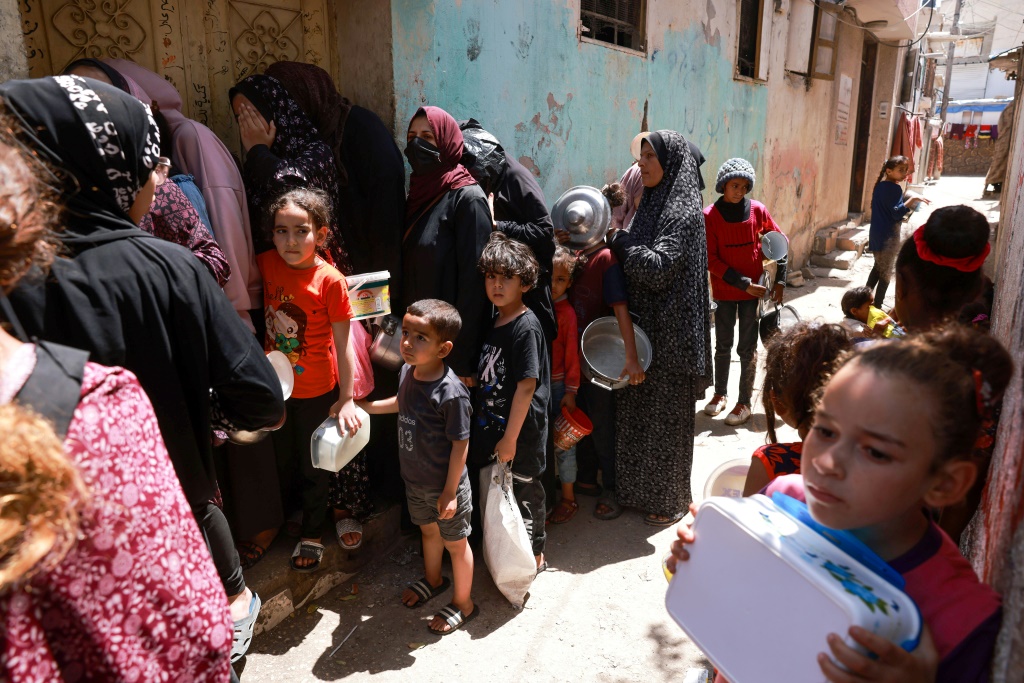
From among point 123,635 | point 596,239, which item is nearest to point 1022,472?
point 123,635

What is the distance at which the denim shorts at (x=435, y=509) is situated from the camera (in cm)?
261

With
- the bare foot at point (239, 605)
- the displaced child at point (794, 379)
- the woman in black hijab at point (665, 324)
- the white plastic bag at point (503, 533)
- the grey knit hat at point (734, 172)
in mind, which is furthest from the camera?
the grey knit hat at point (734, 172)

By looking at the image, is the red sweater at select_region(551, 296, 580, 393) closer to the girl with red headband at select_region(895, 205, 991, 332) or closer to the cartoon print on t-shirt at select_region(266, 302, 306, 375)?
the cartoon print on t-shirt at select_region(266, 302, 306, 375)

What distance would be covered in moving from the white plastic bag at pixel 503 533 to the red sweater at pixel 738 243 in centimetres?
253

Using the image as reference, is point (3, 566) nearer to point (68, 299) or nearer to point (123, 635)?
point (123, 635)

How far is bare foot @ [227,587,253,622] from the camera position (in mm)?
1894

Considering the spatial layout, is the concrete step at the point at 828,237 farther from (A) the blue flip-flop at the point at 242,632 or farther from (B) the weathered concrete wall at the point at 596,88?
(A) the blue flip-flop at the point at 242,632

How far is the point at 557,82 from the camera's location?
4582 mm

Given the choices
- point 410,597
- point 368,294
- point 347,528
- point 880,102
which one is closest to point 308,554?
point 347,528

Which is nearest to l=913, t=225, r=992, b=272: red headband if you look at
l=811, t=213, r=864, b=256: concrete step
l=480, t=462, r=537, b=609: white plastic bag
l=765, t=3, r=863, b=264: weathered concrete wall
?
l=480, t=462, r=537, b=609: white plastic bag

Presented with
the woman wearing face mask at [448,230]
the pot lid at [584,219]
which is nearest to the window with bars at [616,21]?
the pot lid at [584,219]

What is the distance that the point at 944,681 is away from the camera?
0.90 m

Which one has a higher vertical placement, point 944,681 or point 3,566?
point 3,566

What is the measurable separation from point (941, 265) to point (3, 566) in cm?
241
